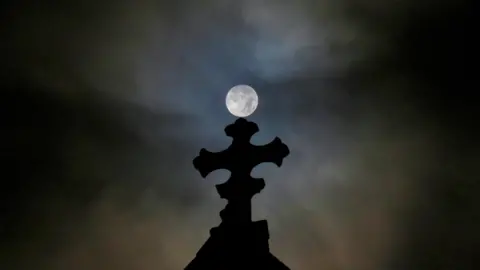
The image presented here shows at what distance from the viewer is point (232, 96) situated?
34.3ft

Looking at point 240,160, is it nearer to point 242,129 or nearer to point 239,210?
point 242,129

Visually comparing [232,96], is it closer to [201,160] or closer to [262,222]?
[201,160]

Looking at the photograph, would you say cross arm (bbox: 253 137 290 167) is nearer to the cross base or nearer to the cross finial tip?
the cross finial tip

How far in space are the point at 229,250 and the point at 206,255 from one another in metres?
0.33

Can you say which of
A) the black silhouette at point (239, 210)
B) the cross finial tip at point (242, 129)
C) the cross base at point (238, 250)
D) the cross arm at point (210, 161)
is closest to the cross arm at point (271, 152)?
the black silhouette at point (239, 210)

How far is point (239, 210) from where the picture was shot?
944 centimetres

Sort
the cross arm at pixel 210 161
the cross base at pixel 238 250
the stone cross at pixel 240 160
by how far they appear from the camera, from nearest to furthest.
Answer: the cross base at pixel 238 250 → the stone cross at pixel 240 160 → the cross arm at pixel 210 161

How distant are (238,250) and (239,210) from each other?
648 millimetres

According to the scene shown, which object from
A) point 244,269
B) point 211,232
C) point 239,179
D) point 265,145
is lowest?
point 244,269

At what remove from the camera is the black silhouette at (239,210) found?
8.99 meters

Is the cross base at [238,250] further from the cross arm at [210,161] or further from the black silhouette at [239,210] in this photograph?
the cross arm at [210,161]

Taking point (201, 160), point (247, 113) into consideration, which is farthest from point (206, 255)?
point (247, 113)

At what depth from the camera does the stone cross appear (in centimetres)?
959

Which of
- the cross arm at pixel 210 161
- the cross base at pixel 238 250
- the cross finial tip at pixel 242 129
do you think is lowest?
the cross base at pixel 238 250
